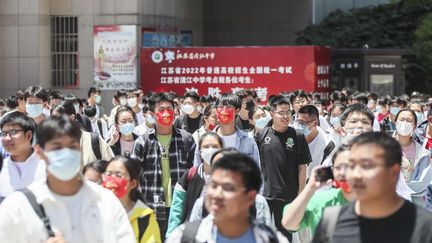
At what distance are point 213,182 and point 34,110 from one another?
20.5 feet

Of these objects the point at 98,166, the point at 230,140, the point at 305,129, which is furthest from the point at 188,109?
the point at 98,166

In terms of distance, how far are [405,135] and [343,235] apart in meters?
5.59

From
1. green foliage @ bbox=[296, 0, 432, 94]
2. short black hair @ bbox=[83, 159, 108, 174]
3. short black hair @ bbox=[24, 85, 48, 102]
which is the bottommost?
short black hair @ bbox=[83, 159, 108, 174]

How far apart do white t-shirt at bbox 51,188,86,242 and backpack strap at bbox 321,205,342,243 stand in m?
1.22

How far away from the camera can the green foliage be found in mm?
32594

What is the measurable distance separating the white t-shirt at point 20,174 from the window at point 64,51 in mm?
21934

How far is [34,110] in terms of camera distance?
34.9ft

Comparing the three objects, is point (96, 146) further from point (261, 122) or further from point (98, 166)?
point (261, 122)

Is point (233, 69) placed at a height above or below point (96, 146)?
above

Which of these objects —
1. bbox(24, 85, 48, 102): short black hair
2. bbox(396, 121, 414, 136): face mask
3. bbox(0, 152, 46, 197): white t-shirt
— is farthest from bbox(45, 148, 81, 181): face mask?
bbox(24, 85, 48, 102): short black hair

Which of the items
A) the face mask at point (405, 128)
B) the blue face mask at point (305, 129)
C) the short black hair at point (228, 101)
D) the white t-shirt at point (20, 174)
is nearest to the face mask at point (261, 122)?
the blue face mask at point (305, 129)

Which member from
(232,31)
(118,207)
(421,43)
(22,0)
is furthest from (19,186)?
(232,31)

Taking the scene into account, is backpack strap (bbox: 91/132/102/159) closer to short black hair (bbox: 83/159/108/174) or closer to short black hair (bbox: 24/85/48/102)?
short black hair (bbox: 83/159/108/174)

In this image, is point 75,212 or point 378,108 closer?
point 75,212
